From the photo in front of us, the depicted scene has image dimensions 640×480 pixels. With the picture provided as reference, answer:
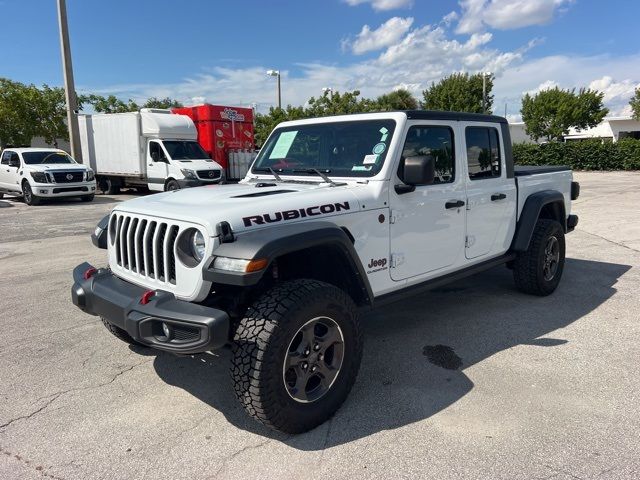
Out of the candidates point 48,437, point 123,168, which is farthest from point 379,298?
point 123,168

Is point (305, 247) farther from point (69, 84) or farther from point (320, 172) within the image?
point (69, 84)

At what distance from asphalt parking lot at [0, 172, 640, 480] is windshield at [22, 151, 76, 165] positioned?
12215mm

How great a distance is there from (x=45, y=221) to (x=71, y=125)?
966cm

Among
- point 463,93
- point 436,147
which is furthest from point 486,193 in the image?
point 463,93

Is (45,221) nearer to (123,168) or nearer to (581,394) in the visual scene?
(123,168)

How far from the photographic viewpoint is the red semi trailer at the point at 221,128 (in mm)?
18594

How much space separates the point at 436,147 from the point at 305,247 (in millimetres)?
1758

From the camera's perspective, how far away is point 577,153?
1048 inches

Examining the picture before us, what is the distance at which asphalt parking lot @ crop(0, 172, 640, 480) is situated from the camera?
8.57 feet

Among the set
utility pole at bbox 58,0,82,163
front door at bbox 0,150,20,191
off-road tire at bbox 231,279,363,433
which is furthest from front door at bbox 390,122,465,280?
utility pole at bbox 58,0,82,163

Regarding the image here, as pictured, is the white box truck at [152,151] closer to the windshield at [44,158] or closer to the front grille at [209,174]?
the front grille at [209,174]

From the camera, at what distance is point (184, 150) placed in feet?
55.0

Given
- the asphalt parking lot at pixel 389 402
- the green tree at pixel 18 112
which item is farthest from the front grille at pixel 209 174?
the green tree at pixel 18 112

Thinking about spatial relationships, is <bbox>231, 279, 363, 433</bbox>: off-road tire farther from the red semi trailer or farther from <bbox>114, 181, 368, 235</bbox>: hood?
the red semi trailer
